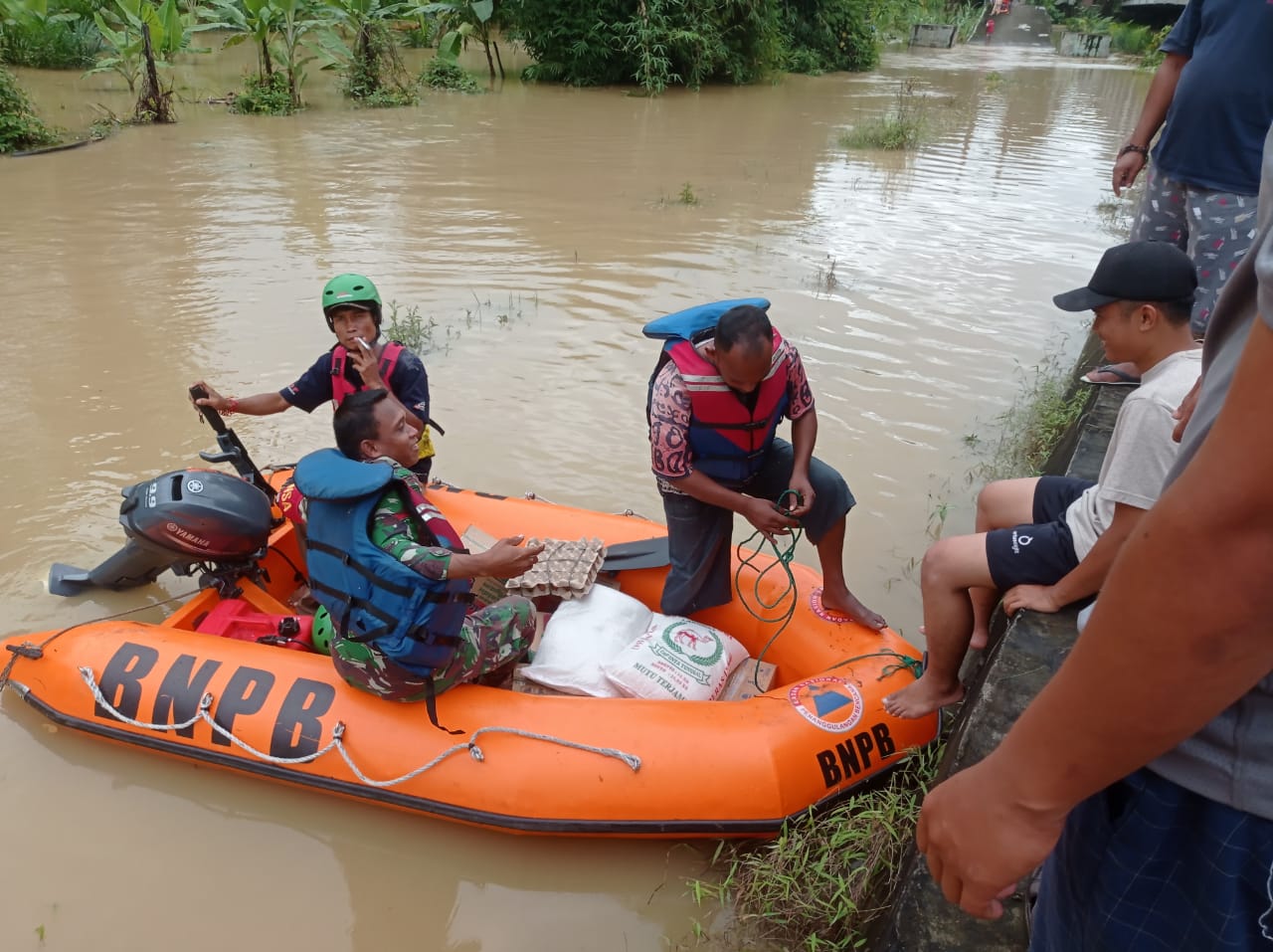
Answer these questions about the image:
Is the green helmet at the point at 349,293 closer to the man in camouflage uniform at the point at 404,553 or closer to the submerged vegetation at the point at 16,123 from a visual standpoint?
the man in camouflage uniform at the point at 404,553

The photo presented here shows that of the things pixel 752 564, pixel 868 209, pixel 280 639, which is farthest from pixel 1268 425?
pixel 868 209

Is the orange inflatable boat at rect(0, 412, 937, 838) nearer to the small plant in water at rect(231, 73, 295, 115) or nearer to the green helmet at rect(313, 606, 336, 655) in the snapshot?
the green helmet at rect(313, 606, 336, 655)

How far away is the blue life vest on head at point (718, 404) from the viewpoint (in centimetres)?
302

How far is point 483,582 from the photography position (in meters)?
3.69

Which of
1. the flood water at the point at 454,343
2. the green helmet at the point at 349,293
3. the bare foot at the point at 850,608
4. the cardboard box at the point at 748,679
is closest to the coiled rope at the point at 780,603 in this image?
the cardboard box at the point at 748,679

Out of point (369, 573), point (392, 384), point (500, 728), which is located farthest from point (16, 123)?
point (500, 728)

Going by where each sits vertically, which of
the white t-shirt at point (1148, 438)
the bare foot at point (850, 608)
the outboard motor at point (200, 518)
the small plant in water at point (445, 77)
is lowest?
the bare foot at point (850, 608)

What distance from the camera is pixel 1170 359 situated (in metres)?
2.26

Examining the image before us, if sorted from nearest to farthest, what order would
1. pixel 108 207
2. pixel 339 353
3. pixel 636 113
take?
pixel 339 353
pixel 108 207
pixel 636 113

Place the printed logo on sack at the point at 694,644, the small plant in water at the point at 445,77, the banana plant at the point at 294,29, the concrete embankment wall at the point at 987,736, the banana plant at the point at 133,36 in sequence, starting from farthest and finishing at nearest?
the small plant in water at the point at 445,77 → the banana plant at the point at 294,29 → the banana plant at the point at 133,36 → the printed logo on sack at the point at 694,644 → the concrete embankment wall at the point at 987,736

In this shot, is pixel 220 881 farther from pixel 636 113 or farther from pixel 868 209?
pixel 636 113

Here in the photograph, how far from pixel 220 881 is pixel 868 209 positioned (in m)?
8.66

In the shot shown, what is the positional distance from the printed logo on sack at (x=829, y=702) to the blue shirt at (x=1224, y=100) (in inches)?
95.9

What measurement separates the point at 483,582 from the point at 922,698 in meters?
1.83
